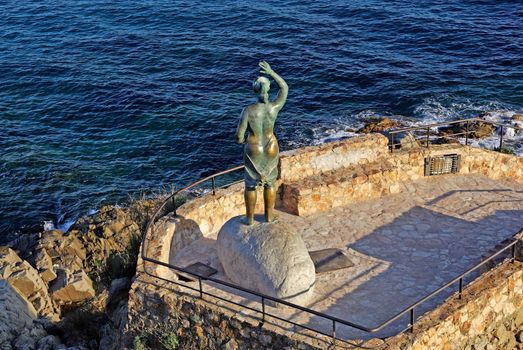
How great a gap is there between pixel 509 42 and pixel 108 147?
92.2 feet

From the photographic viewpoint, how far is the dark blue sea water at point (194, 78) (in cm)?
3005

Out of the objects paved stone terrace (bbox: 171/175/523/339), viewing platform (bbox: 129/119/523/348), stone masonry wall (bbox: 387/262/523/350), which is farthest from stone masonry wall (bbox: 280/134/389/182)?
stone masonry wall (bbox: 387/262/523/350)

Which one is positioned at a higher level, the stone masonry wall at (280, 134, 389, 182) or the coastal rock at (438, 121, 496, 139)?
the stone masonry wall at (280, 134, 389, 182)

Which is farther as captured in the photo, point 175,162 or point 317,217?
point 175,162

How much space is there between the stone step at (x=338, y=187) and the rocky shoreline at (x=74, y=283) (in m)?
4.02

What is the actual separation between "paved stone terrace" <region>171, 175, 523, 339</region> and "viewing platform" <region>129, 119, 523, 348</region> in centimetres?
3

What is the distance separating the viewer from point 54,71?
134ft

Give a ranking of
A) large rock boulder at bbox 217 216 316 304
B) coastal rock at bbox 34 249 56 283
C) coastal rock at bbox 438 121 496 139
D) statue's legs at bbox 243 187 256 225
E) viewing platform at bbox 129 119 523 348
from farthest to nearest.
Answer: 1. coastal rock at bbox 438 121 496 139
2. coastal rock at bbox 34 249 56 283
3. statue's legs at bbox 243 187 256 225
4. large rock boulder at bbox 217 216 316 304
5. viewing platform at bbox 129 119 523 348

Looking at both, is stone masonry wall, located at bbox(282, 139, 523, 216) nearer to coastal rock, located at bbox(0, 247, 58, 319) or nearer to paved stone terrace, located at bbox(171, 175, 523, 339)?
paved stone terrace, located at bbox(171, 175, 523, 339)

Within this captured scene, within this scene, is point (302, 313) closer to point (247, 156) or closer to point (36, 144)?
point (247, 156)

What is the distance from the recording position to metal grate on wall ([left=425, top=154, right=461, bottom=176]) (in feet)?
58.5

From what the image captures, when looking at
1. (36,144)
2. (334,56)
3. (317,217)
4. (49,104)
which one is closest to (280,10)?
(334,56)

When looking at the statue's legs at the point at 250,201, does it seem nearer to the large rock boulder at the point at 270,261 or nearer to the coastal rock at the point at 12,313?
the large rock boulder at the point at 270,261

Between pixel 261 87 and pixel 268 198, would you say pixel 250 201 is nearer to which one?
pixel 268 198
